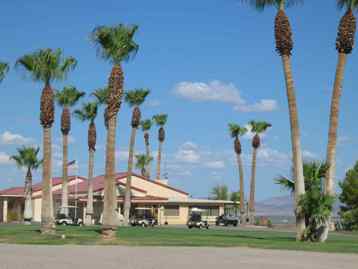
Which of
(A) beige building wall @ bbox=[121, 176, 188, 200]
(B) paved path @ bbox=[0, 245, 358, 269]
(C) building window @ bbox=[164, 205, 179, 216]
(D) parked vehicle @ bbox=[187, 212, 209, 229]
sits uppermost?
(A) beige building wall @ bbox=[121, 176, 188, 200]

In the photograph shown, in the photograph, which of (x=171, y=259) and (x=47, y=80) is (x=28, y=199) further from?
(x=171, y=259)

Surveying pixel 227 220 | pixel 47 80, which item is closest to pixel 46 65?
pixel 47 80

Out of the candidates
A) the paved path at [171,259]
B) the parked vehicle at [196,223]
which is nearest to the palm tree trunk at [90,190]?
the parked vehicle at [196,223]

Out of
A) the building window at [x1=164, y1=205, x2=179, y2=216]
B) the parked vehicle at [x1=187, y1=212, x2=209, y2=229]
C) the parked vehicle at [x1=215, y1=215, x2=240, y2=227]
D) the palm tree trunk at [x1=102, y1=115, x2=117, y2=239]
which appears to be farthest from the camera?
the building window at [x1=164, y1=205, x2=179, y2=216]

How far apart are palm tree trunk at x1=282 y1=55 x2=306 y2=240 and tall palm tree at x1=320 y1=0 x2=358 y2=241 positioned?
5.25ft

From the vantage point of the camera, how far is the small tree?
65.9 meters

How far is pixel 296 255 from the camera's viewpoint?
85.0ft

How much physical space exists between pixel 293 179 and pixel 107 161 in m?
9.91

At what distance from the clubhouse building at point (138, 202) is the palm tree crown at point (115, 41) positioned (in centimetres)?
4317

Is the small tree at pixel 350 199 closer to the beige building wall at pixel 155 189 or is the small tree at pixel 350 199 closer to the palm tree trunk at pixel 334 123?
the beige building wall at pixel 155 189

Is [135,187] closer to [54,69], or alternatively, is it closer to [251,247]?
[54,69]

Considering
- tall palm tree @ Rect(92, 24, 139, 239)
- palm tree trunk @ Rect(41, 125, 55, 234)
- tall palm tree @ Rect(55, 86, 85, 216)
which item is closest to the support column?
tall palm tree @ Rect(55, 86, 85, 216)

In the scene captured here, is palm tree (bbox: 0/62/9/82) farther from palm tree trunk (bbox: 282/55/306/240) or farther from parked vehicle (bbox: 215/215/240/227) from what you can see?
parked vehicle (bbox: 215/215/240/227)

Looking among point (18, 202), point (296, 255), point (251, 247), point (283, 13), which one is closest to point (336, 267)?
point (296, 255)
